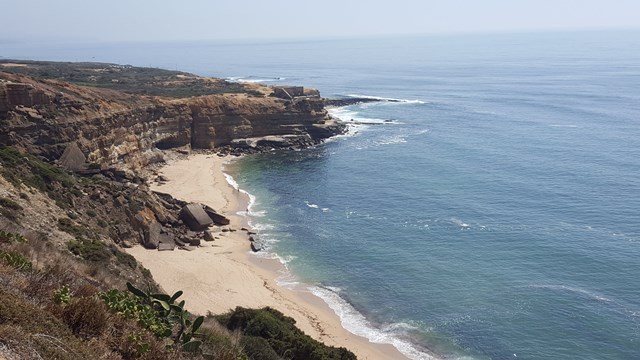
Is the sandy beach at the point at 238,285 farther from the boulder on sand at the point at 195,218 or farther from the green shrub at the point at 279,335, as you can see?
the green shrub at the point at 279,335

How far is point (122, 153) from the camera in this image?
204 feet

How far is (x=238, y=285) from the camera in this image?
1486 inches

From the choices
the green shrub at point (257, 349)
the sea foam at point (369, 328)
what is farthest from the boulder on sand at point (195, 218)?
the green shrub at point (257, 349)

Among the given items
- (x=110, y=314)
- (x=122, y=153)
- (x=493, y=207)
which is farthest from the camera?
(x=122, y=153)

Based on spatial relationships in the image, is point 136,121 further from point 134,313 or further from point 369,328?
point 134,313

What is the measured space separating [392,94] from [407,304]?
108 m

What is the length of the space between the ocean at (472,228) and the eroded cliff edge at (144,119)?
710 centimetres

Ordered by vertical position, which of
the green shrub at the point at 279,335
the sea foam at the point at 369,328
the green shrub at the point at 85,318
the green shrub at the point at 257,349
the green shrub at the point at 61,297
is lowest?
the sea foam at the point at 369,328

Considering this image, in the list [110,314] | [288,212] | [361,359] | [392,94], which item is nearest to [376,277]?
[361,359]

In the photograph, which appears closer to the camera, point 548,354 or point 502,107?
point 548,354

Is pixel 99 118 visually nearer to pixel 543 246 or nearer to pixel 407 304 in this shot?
pixel 407 304

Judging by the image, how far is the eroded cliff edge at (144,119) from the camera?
4869 cm

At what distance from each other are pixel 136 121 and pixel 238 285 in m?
36.3

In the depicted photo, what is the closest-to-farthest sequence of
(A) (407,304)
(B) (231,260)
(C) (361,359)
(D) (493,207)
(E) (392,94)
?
(C) (361,359), (A) (407,304), (B) (231,260), (D) (493,207), (E) (392,94)
